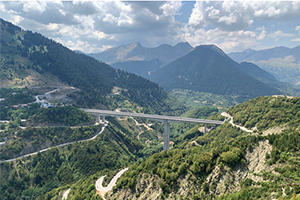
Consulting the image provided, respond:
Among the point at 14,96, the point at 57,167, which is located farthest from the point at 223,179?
the point at 14,96

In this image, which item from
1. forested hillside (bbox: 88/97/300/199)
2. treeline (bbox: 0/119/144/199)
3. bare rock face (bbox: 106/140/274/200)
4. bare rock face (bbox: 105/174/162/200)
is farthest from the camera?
treeline (bbox: 0/119/144/199)

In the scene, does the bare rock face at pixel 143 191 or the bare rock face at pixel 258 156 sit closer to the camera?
the bare rock face at pixel 258 156

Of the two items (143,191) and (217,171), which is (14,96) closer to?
(143,191)

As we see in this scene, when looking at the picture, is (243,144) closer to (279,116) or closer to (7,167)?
(279,116)

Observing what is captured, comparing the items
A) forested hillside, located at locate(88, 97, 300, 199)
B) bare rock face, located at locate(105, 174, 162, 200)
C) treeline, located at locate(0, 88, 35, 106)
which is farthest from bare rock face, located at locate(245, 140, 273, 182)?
treeline, located at locate(0, 88, 35, 106)

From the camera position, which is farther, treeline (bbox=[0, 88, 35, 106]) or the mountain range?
treeline (bbox=[0, 88, 35, 106])

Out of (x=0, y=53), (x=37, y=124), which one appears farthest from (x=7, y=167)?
(x=0, y=53)

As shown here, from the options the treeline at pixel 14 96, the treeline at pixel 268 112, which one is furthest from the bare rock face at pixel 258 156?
the treeline at pixel 14 96

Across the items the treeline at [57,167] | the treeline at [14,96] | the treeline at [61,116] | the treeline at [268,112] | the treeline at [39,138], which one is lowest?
the treeline at [57,167]

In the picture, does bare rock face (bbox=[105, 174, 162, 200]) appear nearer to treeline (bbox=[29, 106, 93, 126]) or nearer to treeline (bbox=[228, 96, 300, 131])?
treeline (bbox=[228, 96, 300, 131])

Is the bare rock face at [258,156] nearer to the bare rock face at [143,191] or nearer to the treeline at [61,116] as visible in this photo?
the bare rock face at [143,191]

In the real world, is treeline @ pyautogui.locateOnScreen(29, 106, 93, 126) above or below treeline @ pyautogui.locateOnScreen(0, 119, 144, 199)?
above

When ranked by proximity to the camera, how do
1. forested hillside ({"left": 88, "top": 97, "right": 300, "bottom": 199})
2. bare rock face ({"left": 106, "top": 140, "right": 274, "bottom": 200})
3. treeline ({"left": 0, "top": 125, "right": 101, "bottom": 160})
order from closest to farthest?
1. forested hillside ({"left": 88, "top": 97, "right": 300, "bottom": 199})
2. bare rock face ({"left": 106, "top": 140, "right": 274, "bottom": 200})
3. treeline ({"left": 0, "top": 125, "right": 101, "bottom": 160})
